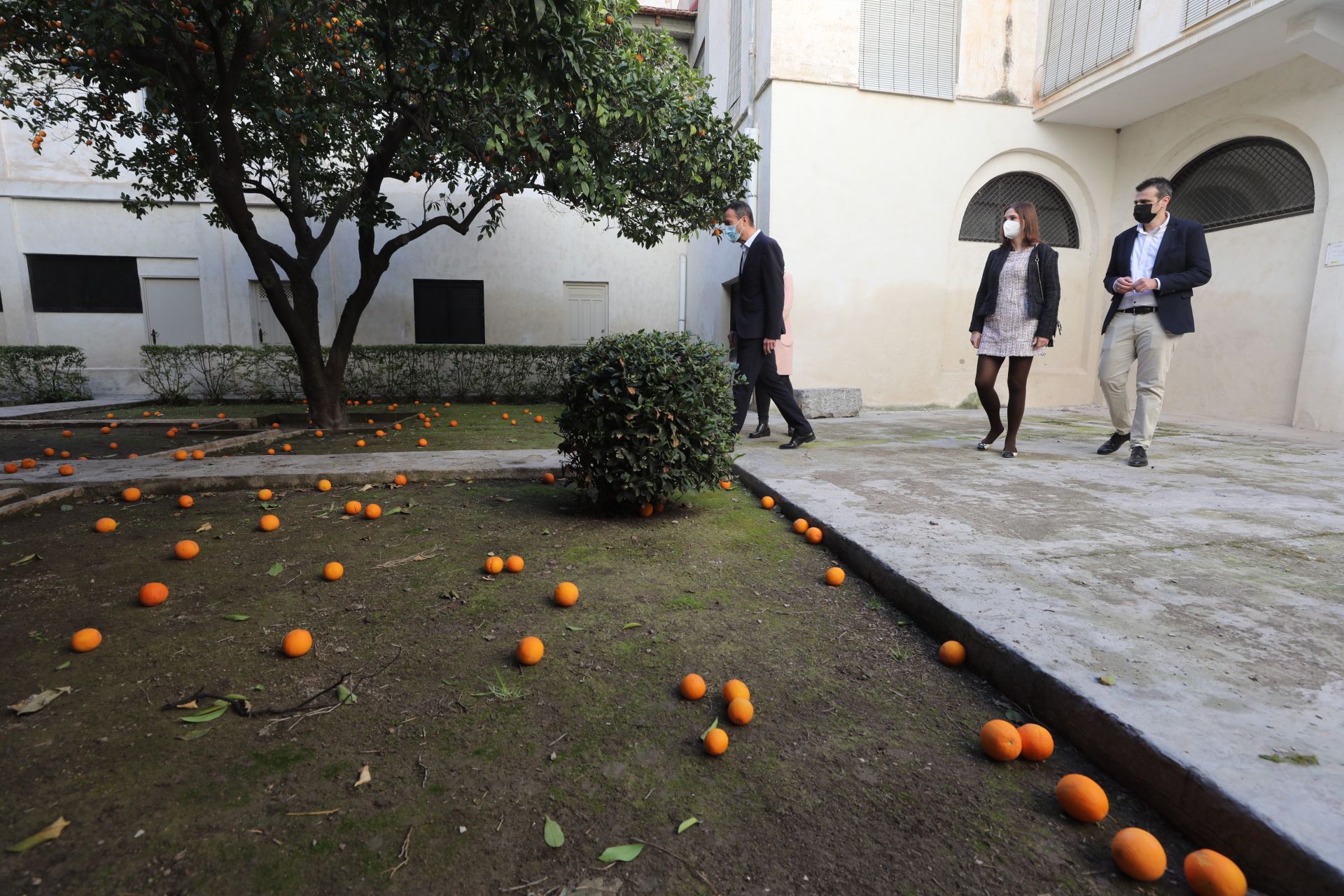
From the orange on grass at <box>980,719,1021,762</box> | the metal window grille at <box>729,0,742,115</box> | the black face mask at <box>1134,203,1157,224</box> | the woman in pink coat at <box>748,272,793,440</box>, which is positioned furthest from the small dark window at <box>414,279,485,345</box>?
the orange on grass at <box>980,719,1021,762</box>

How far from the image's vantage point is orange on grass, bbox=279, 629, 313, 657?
6.68 ft

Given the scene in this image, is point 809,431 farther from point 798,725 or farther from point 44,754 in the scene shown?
→ point 44,754

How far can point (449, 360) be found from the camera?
12.3 meters

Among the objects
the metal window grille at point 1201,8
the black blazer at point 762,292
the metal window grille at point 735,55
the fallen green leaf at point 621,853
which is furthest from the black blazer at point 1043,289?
the metal window grille at point 735,55

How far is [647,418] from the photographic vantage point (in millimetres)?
3346

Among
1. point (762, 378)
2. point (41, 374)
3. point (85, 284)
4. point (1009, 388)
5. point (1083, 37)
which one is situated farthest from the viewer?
point (85, 284)

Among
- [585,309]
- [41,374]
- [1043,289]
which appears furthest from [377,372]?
[1043,289]

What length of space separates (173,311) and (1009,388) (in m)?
15.4

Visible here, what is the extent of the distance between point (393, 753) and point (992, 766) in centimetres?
148

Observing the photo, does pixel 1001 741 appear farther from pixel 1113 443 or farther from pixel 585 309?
pixel 585 309

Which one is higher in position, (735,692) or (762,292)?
(762,292)

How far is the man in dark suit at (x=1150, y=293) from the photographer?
4668 millimetres

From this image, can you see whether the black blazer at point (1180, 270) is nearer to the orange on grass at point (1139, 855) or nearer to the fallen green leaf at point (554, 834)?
the orange on grass at point (1139, 855)

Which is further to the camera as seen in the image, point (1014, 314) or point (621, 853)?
point (1014, 314)
